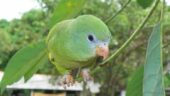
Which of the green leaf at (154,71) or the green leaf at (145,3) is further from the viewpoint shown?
the green leaf at (145,3)

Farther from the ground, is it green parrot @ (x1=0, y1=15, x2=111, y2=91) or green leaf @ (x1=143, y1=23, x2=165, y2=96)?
green parrot @ (x1=0, y1=15, x2=111, y2=91)

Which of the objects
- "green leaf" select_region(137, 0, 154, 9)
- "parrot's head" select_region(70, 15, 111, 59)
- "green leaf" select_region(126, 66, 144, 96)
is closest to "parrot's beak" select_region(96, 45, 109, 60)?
"parrot's head" select_region(70, 15, 111, 59)

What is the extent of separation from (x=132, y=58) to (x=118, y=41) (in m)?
0.40

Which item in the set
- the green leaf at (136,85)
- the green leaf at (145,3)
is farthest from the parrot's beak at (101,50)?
the green leaf at (145,3)

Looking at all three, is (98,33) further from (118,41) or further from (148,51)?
(118,41)

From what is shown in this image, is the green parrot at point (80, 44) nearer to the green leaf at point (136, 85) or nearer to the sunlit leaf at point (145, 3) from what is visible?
the green leaf at point (136, 85)

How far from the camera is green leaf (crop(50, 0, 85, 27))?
650mm

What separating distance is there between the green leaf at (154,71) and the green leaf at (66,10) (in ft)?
0.69

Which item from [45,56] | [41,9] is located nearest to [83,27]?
[45,56]

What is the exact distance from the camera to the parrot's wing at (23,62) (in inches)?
24.3

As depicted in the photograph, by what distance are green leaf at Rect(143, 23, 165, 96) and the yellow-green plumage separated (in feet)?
0.14

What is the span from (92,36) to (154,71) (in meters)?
0.07

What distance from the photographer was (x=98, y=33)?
17.2 inches

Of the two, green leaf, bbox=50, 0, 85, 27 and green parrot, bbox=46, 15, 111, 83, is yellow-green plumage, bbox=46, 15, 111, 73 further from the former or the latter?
green leaf, bbox=50, 0, 85, 27
